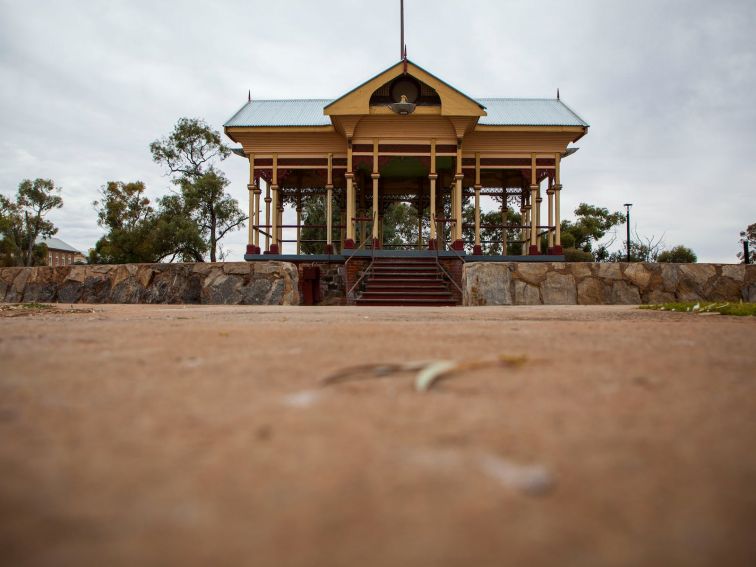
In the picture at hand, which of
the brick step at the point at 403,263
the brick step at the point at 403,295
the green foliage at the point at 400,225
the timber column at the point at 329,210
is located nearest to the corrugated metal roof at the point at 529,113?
the timber column at the point at 329,210

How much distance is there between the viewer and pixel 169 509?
601mm

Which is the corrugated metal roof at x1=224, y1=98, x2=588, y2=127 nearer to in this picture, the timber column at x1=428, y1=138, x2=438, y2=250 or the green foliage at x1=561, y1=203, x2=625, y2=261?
the timber column at x1=428, y1=138, x2=438, y2=250

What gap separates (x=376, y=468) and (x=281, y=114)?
49.7 ft

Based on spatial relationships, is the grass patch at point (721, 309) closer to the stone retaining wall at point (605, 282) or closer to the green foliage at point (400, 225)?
the stone retaining wall at point (605, 282)

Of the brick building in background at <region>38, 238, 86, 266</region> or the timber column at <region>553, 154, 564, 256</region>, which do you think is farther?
the brick building in background at <region>38, 238, 86, 266</region>

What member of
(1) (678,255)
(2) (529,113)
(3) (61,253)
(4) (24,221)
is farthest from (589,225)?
(3) (61,253)

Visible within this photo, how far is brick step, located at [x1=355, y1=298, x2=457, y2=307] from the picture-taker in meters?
9.27

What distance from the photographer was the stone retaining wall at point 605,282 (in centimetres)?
882

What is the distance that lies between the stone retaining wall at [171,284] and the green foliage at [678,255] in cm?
1862

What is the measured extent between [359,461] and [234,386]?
1.77ft

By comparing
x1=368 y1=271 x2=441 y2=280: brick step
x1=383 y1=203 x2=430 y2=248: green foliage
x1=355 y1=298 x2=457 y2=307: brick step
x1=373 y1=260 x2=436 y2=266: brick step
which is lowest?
x1=355 y1=298 x2=457 y2=307: brick step

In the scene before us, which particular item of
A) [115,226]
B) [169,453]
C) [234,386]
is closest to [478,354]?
[234,386]

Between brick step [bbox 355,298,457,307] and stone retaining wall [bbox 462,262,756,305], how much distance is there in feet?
1.71

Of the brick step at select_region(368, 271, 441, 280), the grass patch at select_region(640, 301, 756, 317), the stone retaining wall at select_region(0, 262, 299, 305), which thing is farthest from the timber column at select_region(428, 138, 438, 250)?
the grass patch at select_region(640, 301, 756, 317)
